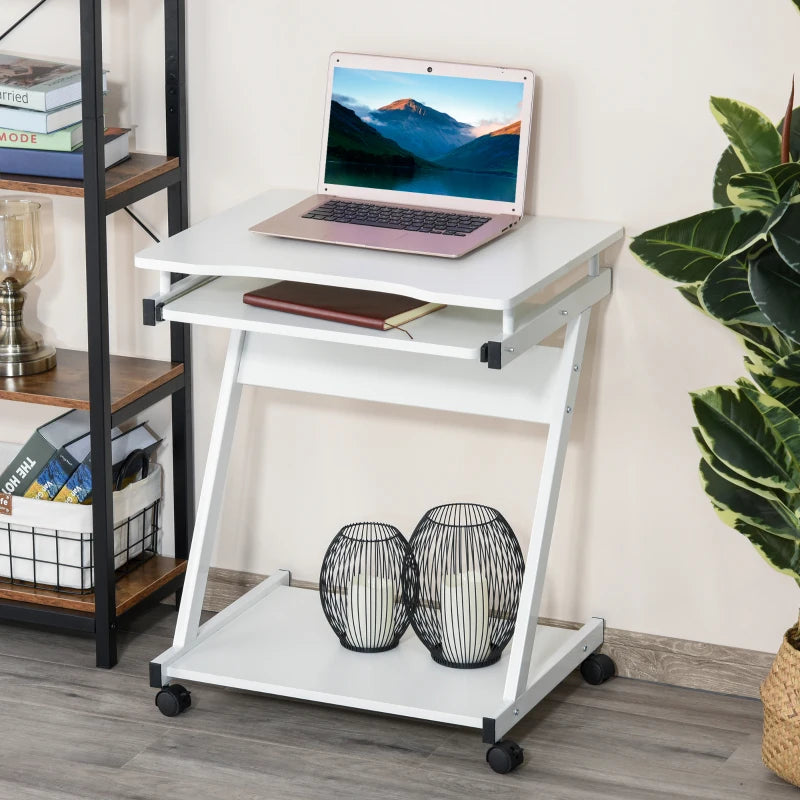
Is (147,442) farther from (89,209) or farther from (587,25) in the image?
(587,25)

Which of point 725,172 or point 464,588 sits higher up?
point 725,172

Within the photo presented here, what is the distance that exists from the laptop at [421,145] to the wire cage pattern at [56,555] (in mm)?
703

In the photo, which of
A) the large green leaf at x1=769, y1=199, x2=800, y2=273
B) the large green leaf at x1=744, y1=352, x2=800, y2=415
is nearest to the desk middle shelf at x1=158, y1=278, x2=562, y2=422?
the large green leaf at x1=744, y1=352, x2=800, y2=415

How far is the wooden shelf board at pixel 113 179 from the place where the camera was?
2.28 meters

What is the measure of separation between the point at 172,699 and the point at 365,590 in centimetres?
36

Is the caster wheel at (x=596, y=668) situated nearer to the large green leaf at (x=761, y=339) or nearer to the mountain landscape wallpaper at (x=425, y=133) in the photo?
the large green leaf at (x=761, y=339)

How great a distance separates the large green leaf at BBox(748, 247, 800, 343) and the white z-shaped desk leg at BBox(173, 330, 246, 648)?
3.01 ft

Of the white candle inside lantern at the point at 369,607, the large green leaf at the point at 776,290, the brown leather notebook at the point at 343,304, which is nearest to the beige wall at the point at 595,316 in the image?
the white candle inside lantern at the point at 369,607

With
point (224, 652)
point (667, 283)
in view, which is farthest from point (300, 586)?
point (667, 283)

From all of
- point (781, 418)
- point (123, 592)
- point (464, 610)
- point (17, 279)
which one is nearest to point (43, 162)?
point (17, 279)

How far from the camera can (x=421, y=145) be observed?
2312 mm

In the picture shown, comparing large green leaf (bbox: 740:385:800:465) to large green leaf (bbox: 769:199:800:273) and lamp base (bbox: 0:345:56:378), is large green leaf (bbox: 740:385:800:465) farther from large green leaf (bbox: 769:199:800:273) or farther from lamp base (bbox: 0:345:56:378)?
lamp base (bbox: 0:345:56:378)

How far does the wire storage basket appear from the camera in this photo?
2502 millimetres

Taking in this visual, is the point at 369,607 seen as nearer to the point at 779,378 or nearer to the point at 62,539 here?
the point at 62,539
